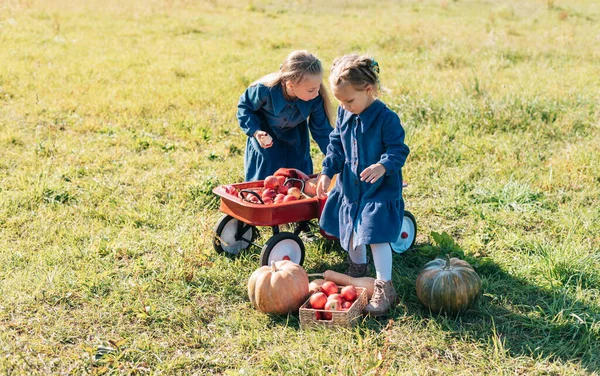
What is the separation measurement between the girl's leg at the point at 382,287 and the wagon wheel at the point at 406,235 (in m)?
0.74

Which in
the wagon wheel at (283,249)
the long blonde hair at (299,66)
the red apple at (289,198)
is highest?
the long blonde hair at (299,66)

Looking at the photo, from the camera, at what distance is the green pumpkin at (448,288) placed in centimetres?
406

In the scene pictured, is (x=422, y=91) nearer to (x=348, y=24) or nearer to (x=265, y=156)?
(x=265, y=156)

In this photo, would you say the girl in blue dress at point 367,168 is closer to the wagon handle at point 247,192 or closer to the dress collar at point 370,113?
the dress collar at point 370,113

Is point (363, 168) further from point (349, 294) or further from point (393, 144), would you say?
point (349, 294)

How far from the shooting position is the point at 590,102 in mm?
8453

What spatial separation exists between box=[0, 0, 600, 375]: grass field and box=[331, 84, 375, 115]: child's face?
1232mm

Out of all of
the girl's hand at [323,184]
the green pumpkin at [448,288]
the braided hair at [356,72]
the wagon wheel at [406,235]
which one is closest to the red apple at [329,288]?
the green pumpkin at [448,288]

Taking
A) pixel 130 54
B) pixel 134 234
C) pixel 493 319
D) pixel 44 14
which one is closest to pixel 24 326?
pixel 134 234

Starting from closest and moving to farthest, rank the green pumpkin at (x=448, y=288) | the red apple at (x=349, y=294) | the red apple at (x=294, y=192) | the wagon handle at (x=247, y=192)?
1. the green pumpkin at (x=448, y=288)
2. the red apple at (x=349, y=294)
3. the wagon handle at (x=247, y=192)
4. the red apple at (x=294, y=192)

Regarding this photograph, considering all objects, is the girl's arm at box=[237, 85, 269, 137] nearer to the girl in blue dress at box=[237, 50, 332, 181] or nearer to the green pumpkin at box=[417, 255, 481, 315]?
the girl in blue dress at box=[237, 50, 332, 181]

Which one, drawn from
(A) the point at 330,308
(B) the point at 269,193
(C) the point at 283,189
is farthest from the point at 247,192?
(A) the point at 330,308

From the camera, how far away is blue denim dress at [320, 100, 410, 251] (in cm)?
421

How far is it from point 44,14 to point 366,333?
1363 cm
